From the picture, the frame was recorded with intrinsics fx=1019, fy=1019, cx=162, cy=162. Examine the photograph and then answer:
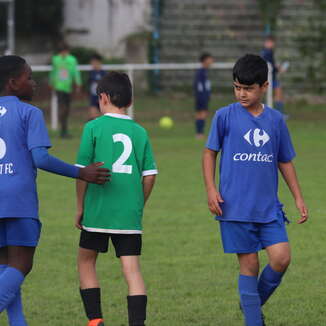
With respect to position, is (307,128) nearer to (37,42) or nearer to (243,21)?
(243,21)

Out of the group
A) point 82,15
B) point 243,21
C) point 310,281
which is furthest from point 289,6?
point 310,281

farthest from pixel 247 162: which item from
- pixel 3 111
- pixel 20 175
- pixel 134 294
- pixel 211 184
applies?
pixel 3 111

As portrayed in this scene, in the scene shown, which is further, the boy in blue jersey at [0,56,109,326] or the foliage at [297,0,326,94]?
the foliage at [297,0,326,94]

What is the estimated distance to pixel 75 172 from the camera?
582 cm

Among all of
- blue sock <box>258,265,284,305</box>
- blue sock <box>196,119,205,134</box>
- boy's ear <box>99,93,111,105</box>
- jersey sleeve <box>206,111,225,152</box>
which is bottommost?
blue sock <box>196,119,205,134</box>

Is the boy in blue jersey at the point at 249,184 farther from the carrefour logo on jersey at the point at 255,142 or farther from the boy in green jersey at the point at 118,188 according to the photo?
the boy in green jersey at the point at 118,188

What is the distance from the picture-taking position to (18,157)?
5.78 metres

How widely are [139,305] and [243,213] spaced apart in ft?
2.70

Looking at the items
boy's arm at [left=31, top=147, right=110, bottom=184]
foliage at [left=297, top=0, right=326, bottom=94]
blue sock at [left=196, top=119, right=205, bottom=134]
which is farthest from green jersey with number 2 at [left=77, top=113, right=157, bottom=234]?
foliage at [left=297, top=0, right=326, bottom=94]

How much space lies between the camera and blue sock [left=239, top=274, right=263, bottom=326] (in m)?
6.09

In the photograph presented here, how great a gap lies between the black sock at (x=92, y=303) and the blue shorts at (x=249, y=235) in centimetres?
84

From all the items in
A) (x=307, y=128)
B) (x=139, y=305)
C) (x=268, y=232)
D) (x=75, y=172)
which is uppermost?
(x=75, y=172)

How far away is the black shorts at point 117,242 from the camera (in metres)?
6.02

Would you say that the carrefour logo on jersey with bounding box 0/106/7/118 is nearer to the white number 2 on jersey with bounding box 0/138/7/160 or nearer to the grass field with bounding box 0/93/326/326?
the white number 2 on jersey with bounding box 0/138/7/160
